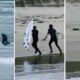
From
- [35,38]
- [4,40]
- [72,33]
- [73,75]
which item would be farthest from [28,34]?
[73,75]

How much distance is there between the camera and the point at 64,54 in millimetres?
1740

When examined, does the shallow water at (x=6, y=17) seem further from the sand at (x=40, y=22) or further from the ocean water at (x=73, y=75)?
the ocean water at (x=73, y=75)

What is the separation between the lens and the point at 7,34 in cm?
169

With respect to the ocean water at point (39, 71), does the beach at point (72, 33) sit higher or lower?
higher

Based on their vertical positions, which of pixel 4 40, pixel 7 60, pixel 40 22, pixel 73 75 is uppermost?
pixel 40 22

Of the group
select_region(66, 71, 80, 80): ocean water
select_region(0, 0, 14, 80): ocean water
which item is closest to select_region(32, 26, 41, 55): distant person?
select_region(0, 0, 14, 80): ocean water

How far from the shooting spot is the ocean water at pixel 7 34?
1680 mm

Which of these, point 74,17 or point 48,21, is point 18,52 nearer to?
point 48,21

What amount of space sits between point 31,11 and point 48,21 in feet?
0.41

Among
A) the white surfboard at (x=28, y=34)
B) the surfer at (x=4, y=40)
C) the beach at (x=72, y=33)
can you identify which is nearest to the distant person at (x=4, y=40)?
the surfer at (x=4, y=40)

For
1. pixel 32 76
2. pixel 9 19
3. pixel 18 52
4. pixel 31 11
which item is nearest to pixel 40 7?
pixel 31 11

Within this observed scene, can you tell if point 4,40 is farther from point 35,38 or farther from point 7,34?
point 35,38

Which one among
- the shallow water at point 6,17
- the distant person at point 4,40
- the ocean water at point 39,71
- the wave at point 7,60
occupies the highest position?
the shallow water at point 6,17

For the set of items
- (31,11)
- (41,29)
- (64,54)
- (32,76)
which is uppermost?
(31,11)
